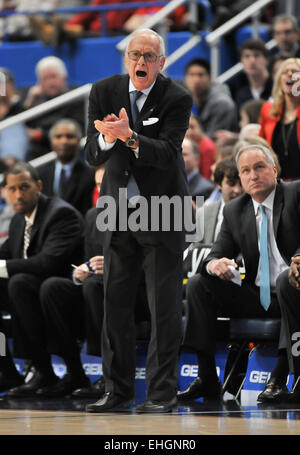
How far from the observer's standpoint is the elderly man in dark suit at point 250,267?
5203mm

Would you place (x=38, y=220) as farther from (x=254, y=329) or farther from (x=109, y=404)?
(x=109, y=404)

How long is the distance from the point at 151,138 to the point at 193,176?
2.32 m

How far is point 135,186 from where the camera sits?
14.9 ft

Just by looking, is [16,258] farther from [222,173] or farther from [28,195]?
[222,173]

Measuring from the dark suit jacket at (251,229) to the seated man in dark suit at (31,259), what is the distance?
1.14 meters

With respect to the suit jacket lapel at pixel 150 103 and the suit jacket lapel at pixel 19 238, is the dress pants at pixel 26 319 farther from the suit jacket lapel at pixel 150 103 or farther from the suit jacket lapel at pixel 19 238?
the suit jacket lapel at pixel 150 103

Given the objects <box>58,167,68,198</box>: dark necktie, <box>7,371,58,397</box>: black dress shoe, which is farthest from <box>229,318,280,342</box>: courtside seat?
<box>58,167,68,198</box>: dark necktie

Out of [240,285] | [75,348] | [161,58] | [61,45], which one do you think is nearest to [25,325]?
[75,348]

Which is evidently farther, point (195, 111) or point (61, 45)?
point (61, 45)

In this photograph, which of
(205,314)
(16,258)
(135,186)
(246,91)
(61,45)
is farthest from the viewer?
(61,45)

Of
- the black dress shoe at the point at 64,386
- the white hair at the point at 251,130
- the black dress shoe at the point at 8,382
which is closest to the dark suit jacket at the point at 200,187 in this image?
the white hair at the point at 251,130

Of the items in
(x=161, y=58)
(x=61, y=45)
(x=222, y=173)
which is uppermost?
(x=61, y=45)

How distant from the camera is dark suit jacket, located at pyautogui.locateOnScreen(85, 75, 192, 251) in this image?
450cm

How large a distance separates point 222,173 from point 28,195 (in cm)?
122
